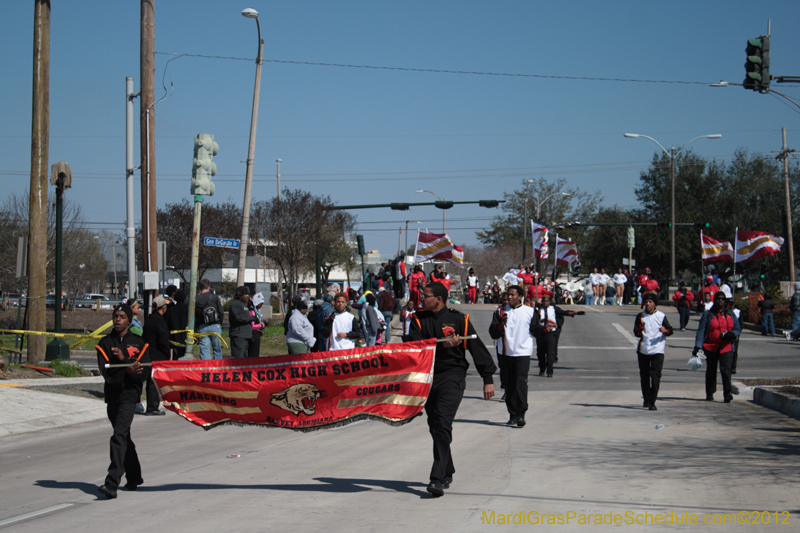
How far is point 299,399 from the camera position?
23.6ft

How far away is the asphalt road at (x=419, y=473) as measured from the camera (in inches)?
239

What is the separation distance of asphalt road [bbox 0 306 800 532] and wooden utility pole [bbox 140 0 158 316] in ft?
18.7

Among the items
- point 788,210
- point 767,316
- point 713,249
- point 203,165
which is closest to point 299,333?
point 203,165

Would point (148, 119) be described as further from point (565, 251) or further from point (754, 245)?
point (565, 251)

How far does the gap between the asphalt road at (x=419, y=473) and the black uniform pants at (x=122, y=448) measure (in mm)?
181

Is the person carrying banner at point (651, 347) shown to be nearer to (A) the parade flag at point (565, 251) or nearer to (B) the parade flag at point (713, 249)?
(B) the parade flag at point (713, 249)

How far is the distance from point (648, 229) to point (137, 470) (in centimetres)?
5895

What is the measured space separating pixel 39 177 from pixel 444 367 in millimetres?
12612

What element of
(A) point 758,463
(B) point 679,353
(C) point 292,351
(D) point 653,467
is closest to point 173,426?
(C) point 292,351

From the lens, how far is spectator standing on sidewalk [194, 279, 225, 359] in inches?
562

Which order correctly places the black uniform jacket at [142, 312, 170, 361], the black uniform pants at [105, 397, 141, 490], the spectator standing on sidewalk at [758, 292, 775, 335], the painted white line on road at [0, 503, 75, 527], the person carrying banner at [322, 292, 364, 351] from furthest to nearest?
→ the spectator standing on sidewalk at [758, 292, 775, 335], the person carrying banner at [322, 292, 364, 351], the black uniform jacket at [142, 312, 170, 361], the black uniform pants at [105, 397, 141, 490], the painted white line on road at [0, 503, 75, 527]

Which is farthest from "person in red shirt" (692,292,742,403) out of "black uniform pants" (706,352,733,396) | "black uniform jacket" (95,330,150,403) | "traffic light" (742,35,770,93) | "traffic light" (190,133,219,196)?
"black uniform jacket" (95,330,150,403)

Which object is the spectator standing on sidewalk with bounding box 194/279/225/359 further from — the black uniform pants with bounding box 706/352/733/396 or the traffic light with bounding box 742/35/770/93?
the traffic light with bounding box 742/35/770/93

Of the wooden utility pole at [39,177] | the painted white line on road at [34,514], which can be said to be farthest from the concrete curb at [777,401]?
the wooden utility pole at [39,177]
